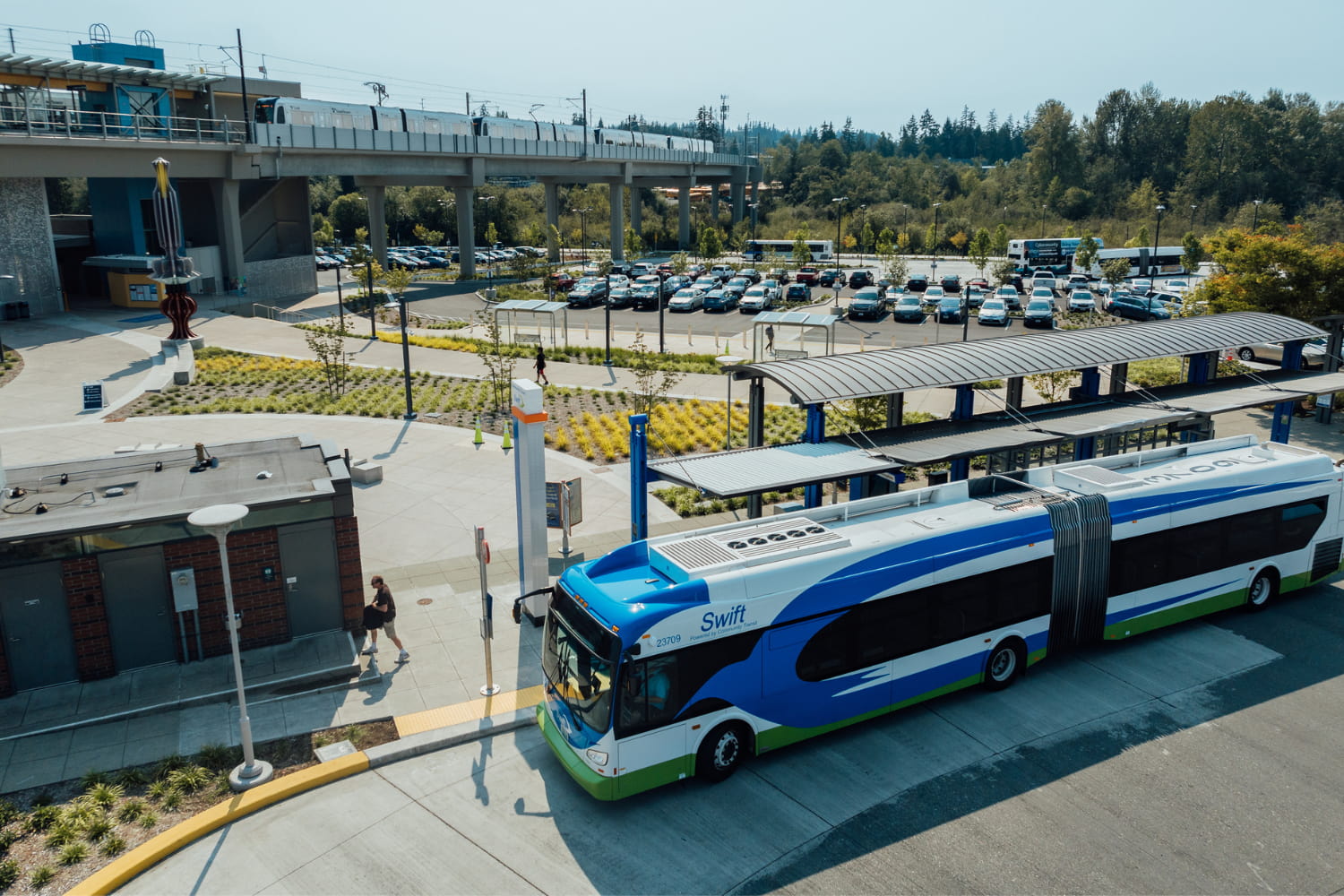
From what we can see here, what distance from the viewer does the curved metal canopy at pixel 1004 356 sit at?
1520 cm

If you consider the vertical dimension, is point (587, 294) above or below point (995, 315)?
above

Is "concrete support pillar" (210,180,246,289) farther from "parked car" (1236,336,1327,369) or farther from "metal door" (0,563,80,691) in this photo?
"parked car" (1236,336,1327,369)

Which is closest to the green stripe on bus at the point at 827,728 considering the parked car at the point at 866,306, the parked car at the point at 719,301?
the parked car at the point at 866,306

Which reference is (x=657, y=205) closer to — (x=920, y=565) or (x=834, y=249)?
(x=834, y=249)

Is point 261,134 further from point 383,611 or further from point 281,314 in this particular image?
point 383,611

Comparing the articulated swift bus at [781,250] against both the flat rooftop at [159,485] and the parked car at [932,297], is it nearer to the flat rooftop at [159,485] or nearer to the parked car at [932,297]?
the parked car at [932,297]

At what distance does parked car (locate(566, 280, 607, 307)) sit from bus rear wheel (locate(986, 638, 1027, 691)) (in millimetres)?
43514

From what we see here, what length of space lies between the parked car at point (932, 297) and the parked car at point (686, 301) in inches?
490

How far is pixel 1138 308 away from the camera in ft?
163

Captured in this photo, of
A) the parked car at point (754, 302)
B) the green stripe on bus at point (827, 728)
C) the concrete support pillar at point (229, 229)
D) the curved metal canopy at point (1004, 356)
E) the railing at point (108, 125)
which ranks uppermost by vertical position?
the railing at point (108, 125)

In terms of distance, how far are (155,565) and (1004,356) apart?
14.1 metres

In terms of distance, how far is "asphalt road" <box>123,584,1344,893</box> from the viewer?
8891mm

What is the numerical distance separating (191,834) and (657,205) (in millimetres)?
108933

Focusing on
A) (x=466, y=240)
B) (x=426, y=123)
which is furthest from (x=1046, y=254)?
(x=426, y=123)
